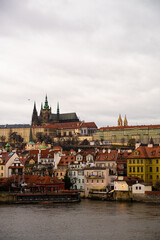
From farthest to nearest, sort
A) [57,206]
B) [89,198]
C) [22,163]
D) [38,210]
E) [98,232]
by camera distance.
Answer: [22,163] < [89,198] < [57,206] < [38,210] < [98,232]

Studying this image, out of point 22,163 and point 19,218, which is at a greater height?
point 22,163

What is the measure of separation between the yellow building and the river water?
12.6m

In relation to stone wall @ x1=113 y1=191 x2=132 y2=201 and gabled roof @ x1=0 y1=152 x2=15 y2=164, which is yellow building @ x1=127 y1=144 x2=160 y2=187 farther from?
gabled roof @ x1=0 y1=152 x2=15 y2=164

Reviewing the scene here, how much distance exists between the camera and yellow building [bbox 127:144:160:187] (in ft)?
287

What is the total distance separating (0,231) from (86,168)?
118ft

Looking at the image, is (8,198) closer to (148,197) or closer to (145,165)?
(148,197)

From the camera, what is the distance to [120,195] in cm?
8075

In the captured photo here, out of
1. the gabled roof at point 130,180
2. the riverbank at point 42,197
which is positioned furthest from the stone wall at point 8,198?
the gabled roof at point 130,180

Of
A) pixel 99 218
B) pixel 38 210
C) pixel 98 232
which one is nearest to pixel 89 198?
pixel 38 210

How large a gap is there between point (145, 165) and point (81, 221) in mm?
28900

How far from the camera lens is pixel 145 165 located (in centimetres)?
8744

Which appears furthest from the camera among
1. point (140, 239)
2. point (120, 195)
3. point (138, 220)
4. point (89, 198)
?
point (89, 198)

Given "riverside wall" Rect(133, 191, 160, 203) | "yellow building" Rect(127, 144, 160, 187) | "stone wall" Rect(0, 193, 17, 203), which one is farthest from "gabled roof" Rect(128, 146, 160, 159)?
"stone wall" Rect(0, 193, 17, 203)

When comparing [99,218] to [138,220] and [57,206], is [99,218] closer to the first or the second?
[138,220]
